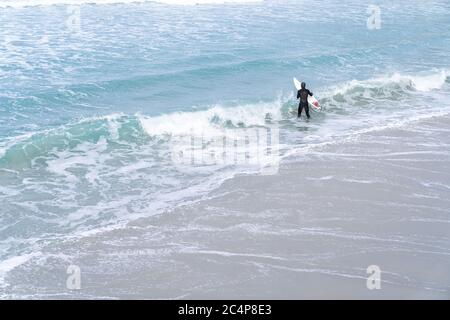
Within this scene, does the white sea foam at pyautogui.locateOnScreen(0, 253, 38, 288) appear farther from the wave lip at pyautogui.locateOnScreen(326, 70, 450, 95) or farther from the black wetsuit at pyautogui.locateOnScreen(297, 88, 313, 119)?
the wave lip at pyautogui.locateOnScreen(326, 70, 450, 95)

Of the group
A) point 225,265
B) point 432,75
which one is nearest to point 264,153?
point 225,265

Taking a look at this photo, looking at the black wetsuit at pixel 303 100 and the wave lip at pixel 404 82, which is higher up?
the wave lip at pixel 404 82

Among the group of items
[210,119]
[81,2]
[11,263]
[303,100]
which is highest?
[81,2]

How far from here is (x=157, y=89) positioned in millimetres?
19906

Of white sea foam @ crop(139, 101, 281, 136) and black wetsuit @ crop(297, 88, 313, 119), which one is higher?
black wetsuit @ crop(297, 88, 313, 119)

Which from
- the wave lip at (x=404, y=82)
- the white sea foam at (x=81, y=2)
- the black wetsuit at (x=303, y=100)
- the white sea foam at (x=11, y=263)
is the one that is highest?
the white sea foam at (x=81, y=2)

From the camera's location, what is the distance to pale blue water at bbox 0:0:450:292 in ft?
38.9

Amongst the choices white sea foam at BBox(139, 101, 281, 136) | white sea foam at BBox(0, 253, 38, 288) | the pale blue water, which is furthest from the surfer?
white sea foam at BBox(0, 253, 38, 288)

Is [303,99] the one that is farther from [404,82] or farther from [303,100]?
[404,82]

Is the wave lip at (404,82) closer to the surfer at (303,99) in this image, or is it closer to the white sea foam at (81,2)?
the surfer at (303,99)

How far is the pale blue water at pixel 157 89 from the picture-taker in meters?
11.8

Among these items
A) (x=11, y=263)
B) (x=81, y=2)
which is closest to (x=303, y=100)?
(x=11, y=263)

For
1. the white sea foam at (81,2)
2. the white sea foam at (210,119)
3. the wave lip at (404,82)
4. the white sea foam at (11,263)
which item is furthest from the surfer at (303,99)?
the white sea foam at (81,2)

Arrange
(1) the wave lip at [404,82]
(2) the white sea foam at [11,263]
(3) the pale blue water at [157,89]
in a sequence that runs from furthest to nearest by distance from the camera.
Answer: (1) the wave lip at [404,82] → (3) the pale blue water at [157,89] → (2) the white sea foam at [11,263]
